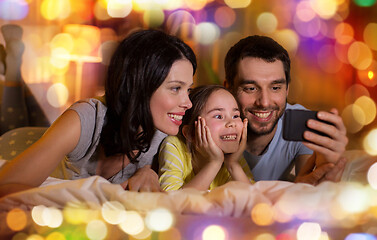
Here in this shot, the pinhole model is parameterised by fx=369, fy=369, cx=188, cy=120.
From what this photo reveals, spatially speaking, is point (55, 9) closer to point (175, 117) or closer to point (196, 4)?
point (196, 4)

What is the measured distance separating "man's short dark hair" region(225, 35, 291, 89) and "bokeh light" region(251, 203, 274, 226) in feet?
2.46

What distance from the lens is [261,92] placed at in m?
1.17

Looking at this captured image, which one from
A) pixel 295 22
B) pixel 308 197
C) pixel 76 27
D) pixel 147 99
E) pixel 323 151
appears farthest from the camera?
pixel 76 27

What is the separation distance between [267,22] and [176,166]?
168cm

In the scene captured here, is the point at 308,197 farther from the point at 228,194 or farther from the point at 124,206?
the point at 124,206

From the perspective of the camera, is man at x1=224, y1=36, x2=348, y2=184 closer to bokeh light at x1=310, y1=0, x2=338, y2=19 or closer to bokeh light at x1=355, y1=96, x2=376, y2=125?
bokeh light at x1=355, y1=96, x2=376, y2=125

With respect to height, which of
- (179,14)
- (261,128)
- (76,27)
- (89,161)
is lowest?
(89,161)

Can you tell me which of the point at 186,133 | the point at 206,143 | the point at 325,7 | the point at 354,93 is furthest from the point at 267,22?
the point at 206,143

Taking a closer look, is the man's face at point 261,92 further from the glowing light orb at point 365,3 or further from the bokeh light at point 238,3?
the bokeh light at point 238,3

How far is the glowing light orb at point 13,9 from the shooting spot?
2682mm

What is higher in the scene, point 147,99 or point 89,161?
point 147,99

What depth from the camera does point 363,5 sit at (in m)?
2.11

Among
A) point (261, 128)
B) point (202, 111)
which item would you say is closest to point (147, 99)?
point (202, 111)

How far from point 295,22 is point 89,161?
182 centimetres
